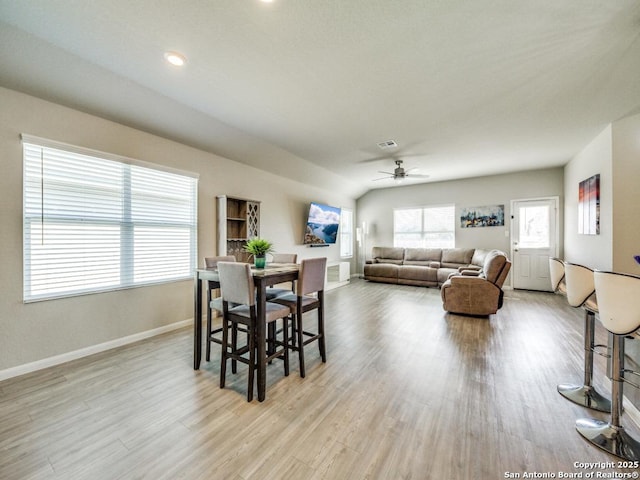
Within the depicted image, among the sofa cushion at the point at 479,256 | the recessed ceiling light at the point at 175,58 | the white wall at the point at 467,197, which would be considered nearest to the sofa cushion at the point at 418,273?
the sofa cushion at the point at 479,256

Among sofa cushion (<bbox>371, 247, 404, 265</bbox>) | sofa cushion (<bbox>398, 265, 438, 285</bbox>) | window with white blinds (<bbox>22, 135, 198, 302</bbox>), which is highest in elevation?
A: window with white blinds (<bbox>22, 135, 198, 302</bbox>)

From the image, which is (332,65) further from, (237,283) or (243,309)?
(243,309)

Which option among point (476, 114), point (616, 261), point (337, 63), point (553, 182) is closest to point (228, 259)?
point (337, 63)

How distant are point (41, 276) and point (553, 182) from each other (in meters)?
8.74

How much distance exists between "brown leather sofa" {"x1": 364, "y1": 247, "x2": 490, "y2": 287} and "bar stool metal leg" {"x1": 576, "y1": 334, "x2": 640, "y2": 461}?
462cm

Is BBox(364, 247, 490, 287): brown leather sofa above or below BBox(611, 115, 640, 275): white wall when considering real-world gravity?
below

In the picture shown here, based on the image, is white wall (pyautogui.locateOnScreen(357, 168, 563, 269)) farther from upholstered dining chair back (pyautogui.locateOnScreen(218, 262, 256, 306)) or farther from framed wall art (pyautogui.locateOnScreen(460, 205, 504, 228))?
upholstered dining chair back (pyautogui.locateOnScreen(218, 262, 256, 306))

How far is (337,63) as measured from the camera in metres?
2.27

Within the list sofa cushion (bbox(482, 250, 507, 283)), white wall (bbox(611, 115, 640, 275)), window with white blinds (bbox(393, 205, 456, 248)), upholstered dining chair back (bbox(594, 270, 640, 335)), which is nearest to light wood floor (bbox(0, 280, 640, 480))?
A: upholstered dining chair back (bbox(594, 270, 640, 335))

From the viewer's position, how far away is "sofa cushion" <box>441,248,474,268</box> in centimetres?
652

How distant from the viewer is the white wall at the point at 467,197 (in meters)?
6.01

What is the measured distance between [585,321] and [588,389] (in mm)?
530

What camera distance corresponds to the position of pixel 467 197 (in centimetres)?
679

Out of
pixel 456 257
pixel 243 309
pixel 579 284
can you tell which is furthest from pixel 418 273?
pixel 243 309
